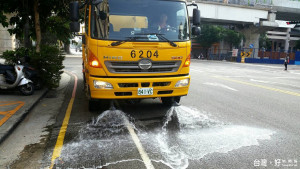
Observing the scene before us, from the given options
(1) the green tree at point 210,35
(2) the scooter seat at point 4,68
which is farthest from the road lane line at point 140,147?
(1) the green tree at point 210,35

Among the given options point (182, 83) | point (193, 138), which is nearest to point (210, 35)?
point (182, 83)

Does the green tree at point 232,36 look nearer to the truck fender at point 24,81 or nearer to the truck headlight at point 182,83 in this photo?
the truck fender at point 24,81

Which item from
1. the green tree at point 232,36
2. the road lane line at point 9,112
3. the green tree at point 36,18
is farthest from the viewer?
the green tree at point 232,36

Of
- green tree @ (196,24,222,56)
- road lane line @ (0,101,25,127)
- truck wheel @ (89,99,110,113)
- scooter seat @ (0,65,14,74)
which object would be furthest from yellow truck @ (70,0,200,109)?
green tree @ (196,24,222,56)

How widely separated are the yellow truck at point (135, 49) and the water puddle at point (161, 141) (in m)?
0.68

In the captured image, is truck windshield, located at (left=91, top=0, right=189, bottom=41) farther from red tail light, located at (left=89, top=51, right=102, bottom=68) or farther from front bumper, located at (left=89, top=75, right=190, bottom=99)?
front bumper, located at (left=89, top=75, right=190, bottom=99)

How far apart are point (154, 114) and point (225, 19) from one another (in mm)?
34020

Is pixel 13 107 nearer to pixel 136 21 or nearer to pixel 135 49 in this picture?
pixel 135 49

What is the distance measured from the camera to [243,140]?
4.57 metres

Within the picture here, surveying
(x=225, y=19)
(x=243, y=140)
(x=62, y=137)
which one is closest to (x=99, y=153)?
(x=62, y=137)

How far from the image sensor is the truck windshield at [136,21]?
17.9 ft

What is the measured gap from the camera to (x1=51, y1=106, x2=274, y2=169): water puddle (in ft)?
12.3

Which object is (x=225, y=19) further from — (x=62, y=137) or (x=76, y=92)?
(x=62, y=137)

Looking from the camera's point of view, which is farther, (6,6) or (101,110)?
(6,6)
